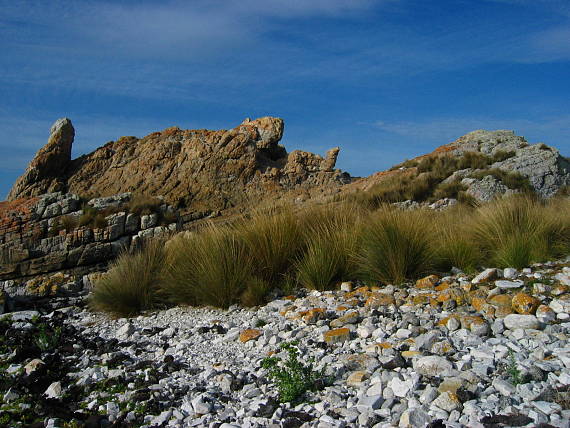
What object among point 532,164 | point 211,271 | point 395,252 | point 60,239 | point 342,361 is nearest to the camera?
point 342,361

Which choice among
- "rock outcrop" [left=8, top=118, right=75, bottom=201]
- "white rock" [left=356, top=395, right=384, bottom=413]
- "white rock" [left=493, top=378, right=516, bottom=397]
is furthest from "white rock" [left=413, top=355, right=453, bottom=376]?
"rock outcrop" [left=8, top=118, right=75, bottom=201]

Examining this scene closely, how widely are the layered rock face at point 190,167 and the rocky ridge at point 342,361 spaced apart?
11315mm

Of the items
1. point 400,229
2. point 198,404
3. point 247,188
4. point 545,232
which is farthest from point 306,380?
point 247,188

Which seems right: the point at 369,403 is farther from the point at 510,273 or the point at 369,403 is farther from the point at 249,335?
the point at 510,273

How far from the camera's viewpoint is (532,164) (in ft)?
50.1

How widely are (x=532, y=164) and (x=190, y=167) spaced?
37.3ft

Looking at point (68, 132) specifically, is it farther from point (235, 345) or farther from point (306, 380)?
point (306, 380)

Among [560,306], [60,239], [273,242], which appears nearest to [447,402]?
[560,306]

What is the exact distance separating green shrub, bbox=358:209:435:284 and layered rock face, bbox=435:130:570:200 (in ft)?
26.7

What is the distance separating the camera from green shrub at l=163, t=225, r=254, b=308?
6.13 metres

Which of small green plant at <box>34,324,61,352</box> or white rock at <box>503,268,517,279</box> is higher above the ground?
white rock at <box>503,268,517,279</box>

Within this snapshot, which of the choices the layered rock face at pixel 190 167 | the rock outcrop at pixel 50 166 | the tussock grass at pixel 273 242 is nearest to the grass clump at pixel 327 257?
the tussock grass at pixel 273 242

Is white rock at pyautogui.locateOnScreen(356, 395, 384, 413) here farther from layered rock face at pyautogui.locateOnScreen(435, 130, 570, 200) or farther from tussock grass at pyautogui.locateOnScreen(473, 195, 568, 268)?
layered rock face at pyautogui.locateOnScreen(435, 130, 570, 200)

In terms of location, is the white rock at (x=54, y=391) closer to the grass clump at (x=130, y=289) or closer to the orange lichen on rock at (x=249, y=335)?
the orange lichen on rock at (x=249, y=335)
